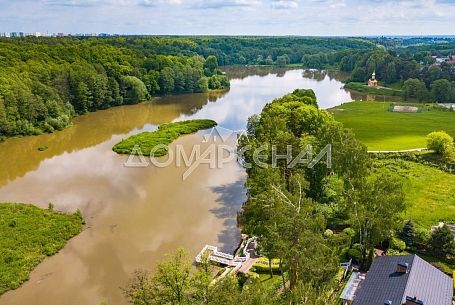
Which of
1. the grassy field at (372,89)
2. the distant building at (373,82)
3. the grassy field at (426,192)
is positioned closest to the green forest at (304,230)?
the grassy field at (426,192)

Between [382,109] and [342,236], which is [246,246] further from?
[382,109]

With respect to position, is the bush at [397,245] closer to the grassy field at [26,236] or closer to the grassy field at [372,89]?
the grassy field at [26,236]

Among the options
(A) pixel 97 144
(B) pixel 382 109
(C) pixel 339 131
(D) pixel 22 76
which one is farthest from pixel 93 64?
(C) pixel 339 131

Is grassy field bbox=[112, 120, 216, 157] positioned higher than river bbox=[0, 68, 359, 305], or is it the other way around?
grassy field bbox=[112, 120, 216, 157]

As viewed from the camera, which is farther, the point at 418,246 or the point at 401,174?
the point at 401,174

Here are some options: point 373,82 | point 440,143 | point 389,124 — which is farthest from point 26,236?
point 373,82

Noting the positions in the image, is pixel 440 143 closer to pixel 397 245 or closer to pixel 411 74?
pixel 397 245

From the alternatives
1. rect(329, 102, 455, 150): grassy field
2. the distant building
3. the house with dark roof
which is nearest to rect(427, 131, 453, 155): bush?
rect(329, 102, 455, 150): grassy field

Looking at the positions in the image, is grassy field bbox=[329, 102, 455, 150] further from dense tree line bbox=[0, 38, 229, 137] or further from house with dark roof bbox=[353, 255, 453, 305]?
dense tree line bbox=[0, 38, 229, 137]
